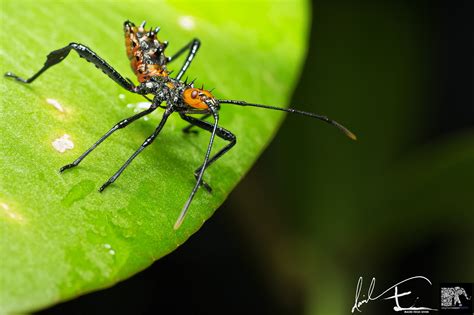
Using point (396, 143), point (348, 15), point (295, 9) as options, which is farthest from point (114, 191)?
point (348, 15)

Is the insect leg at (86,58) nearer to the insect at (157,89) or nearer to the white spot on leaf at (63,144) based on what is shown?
the insect at (157,89)

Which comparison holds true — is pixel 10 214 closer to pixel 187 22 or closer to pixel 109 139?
pixel 109 139

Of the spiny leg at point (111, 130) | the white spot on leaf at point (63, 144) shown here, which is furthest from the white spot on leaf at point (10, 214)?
the white spot on leaf at point (63, 144)

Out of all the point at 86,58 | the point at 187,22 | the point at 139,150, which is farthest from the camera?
the point at 187,22

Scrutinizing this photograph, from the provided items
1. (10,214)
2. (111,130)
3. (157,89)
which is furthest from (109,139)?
(10,214)

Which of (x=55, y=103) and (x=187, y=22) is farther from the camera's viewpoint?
(x=187, y=22)

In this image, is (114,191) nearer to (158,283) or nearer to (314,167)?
(158,283)
